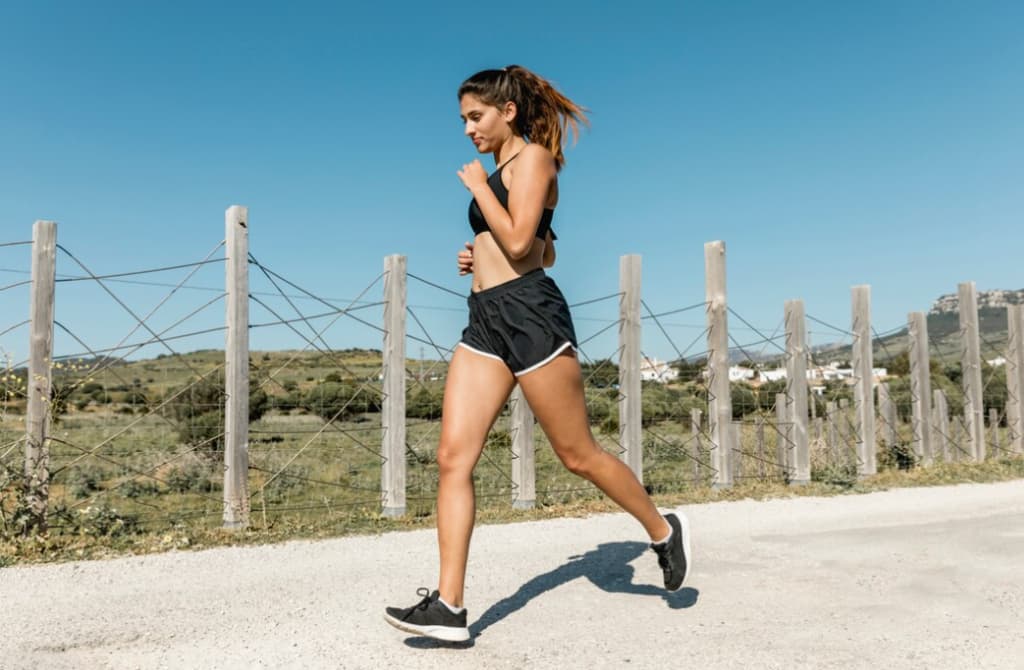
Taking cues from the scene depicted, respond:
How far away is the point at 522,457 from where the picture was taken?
24.7 ft

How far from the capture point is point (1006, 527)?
637 cm

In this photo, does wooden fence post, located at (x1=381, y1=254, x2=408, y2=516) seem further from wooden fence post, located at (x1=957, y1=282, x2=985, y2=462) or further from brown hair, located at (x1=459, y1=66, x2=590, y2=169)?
wooden fence post, located at (x1=957, y1=282, x2=985, y2=462)

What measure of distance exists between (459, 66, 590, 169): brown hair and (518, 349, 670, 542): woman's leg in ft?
3.13

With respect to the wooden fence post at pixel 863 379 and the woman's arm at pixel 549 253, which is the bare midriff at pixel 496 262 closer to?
the woman's arm at pixel 549 253

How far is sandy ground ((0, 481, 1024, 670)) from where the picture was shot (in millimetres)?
3332

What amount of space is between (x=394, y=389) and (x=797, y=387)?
4606mm

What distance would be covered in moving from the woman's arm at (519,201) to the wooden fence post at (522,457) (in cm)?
412

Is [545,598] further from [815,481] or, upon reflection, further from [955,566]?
[815,481]

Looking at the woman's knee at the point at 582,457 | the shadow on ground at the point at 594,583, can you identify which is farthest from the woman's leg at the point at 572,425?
the shadow on ground at the point at 594,583

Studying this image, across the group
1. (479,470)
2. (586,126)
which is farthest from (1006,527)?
(479,470)

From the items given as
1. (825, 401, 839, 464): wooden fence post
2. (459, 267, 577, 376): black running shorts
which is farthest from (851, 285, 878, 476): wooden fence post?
(459, 267, 577, 376): black running shorts

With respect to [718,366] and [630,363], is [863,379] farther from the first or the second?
[630,363]

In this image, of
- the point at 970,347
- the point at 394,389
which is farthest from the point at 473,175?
the point at 970,347

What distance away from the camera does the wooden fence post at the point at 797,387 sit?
913 cm
